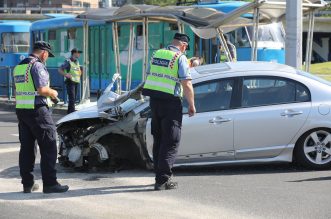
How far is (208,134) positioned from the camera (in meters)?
8.40

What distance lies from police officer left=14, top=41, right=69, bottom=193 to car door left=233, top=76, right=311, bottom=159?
2515 mm

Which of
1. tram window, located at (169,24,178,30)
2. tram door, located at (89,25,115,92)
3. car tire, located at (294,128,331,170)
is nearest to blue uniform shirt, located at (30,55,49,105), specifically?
car tire, located at (294,128,331,170)

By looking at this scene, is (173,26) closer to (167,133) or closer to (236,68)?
(236,68)

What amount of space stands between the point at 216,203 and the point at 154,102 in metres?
1.51

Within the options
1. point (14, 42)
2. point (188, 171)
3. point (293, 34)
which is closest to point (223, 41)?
point (293, 34)

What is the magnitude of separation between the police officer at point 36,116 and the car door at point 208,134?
1817mm

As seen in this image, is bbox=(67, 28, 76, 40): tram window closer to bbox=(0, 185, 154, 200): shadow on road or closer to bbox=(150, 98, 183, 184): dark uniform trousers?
bbox=(0, 185, 154, 200): shadow on road

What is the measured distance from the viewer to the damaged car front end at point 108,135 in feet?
28.4

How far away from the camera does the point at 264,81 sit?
870 centimetres

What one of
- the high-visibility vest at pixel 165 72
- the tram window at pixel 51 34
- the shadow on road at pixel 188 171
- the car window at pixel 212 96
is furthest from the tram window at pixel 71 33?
the high-visibility vest at pixel 165 72

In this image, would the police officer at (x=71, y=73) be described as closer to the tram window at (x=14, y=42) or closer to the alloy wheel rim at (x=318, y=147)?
the alloy wheel rim at (x=318, y=147)

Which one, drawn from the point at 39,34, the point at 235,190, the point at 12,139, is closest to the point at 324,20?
the point at 39,34

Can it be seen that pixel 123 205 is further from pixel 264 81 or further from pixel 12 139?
pixel 12 139

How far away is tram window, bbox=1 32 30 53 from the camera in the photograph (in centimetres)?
3083
